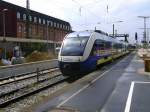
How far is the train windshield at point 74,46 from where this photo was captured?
21.7 metres

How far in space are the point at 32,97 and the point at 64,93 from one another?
5.19 feet

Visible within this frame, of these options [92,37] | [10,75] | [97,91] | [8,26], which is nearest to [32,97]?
[97,91]

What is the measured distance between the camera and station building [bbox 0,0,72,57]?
5419cm

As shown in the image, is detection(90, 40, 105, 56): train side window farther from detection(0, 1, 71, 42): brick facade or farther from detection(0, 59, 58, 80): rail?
detection(0, 1, 71, 42): brick facade

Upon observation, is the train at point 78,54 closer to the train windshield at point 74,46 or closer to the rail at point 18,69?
the train windshield at point 74,46

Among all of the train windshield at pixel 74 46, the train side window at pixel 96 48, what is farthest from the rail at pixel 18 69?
the train side window at pixel 96 48

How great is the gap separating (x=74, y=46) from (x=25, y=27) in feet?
226

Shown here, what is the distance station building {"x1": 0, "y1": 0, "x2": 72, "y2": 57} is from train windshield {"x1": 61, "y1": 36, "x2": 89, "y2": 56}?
24570 mm

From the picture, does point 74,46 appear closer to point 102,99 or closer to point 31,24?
point 102,99

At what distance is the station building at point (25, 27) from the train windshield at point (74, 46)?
24.6m

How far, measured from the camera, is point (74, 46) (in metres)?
22.2

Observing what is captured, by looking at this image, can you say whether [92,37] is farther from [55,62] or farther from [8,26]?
[8,26]

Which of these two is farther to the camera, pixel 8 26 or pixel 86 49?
pixel 8 26

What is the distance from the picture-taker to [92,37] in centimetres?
2366
